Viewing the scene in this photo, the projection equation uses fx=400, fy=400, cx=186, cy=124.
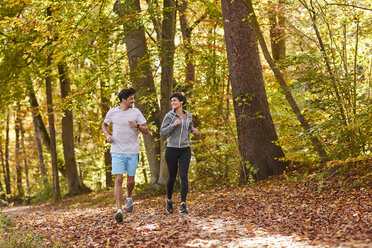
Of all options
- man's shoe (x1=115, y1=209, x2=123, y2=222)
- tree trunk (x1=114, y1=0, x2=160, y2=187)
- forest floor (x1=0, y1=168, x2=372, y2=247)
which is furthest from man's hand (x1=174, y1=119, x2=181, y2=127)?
tree trunk (x1=114, y1=0, x2=160, y2=187)

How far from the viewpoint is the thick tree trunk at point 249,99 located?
31.3 ft

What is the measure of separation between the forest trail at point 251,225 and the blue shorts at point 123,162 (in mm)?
865

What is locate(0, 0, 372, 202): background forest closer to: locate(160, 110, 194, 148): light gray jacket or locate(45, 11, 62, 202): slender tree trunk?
locate(45, 11, 62, 202): slender tree trunk

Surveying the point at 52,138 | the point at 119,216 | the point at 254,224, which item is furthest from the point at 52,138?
the point at 254,224

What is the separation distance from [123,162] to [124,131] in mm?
508

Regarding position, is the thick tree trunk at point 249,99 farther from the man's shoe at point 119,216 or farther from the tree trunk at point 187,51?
the man's shoe at point 119,216

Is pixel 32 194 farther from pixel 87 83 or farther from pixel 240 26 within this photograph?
pixel 240 26

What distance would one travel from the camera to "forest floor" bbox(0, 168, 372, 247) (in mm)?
4676

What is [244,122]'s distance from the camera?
9695mm

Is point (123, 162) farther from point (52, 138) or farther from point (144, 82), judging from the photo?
point (52, 138)

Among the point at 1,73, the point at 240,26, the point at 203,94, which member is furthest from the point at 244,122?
the point at 1,73

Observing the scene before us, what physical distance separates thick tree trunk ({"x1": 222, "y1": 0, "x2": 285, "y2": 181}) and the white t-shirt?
3.58 m

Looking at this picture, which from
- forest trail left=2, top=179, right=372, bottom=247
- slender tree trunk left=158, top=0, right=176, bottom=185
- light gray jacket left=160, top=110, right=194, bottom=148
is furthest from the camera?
slender tree trunk left=158, top=0, right=176, bottom=185

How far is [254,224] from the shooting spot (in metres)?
5.70
